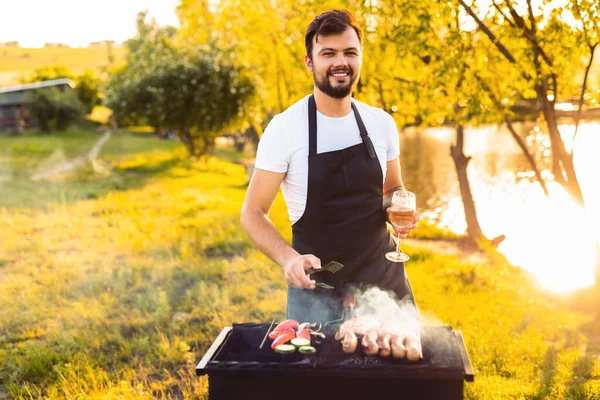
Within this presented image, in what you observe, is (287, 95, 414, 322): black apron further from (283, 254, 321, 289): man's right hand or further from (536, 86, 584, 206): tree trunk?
(536, 86, 584, 206): tree trunk

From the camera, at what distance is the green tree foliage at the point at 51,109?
44250 millimetres

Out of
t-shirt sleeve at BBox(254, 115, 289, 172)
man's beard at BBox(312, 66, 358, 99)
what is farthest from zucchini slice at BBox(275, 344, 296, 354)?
man's beard at BBox(312, 66, 358, 99)

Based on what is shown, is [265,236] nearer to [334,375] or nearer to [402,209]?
[402,209]

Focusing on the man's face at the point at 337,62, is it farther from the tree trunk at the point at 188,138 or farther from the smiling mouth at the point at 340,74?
the tree trunk at the point at 188,138

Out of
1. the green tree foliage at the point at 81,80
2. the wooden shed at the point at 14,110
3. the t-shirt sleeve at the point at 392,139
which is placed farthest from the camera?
the green tree foliage at the point at 81,80

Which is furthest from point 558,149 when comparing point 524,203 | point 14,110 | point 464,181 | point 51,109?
point 14,110

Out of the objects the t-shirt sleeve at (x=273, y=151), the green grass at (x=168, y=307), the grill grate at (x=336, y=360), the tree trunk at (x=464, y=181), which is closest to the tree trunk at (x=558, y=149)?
the green grass at (x=168, y=307)

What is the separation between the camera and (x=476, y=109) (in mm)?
6516

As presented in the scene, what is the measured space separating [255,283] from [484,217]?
10226 millimetres

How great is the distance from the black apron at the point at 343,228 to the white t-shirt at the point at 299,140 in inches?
1.4

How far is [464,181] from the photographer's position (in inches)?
400

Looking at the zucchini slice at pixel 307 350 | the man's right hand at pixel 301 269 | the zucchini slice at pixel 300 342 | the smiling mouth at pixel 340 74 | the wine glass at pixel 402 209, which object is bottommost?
the zucchini slice at pixel 307 350

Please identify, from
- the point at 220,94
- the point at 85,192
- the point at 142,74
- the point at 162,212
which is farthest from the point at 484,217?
the point at 142,74

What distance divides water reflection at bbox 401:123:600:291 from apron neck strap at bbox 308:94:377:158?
469cm
